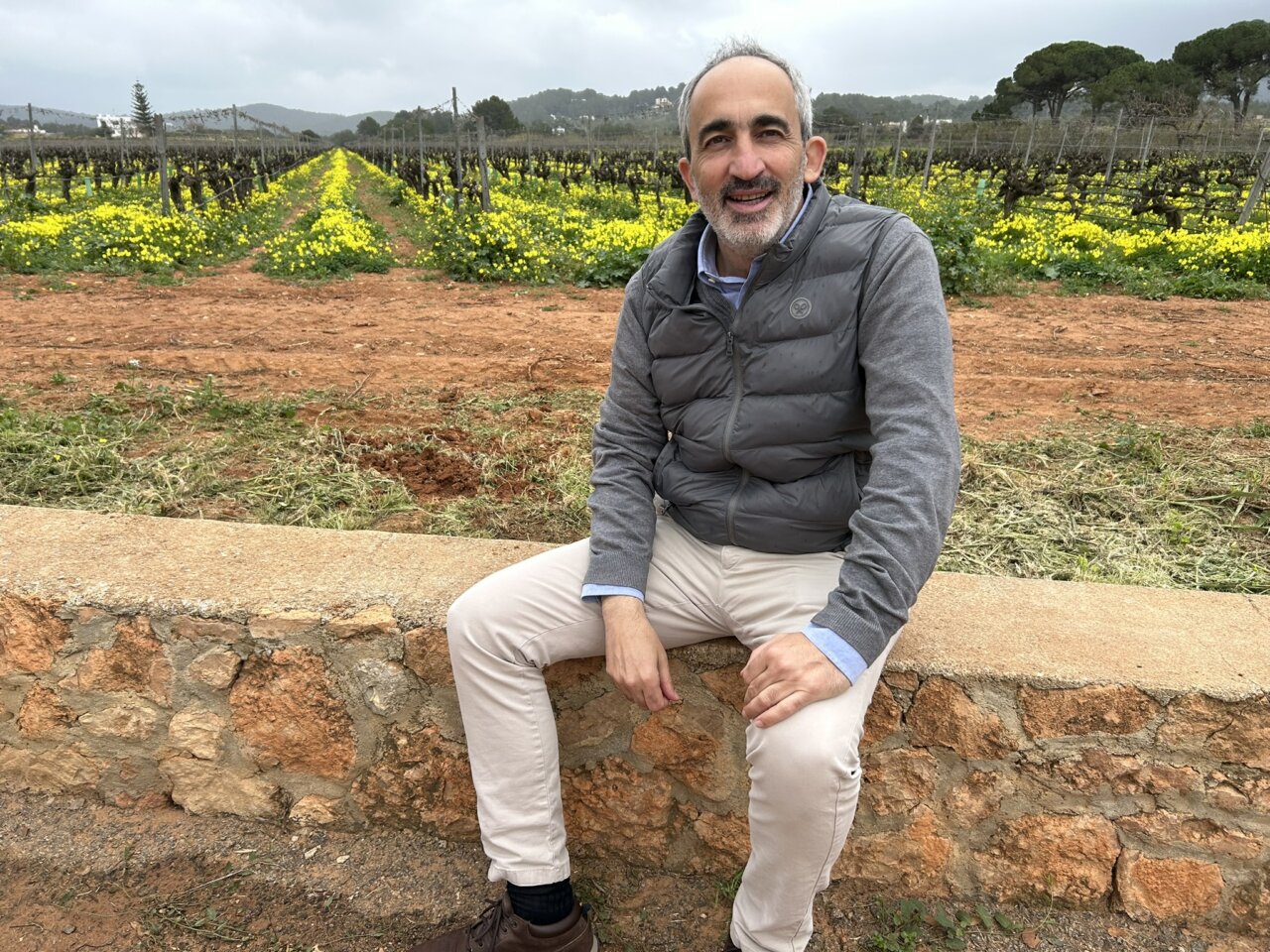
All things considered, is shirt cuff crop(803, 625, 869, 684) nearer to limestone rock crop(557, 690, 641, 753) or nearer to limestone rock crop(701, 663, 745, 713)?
limestone rock crop(701, 663, 745, 713)

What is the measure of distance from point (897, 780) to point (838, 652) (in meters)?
0.58

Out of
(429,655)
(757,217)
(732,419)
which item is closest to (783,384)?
(732,419)

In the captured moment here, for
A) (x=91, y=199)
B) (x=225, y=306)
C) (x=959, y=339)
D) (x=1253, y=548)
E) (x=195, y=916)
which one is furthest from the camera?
(x=91, y=199)

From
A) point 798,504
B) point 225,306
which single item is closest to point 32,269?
point 225,306

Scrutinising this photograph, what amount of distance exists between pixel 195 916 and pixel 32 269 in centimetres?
954

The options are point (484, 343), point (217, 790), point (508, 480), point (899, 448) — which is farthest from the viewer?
point (484, 343)

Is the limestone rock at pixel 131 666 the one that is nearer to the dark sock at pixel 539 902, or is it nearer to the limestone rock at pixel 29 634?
the limestone rock at pixel 29 634

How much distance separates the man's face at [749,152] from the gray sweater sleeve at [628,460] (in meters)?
0.27

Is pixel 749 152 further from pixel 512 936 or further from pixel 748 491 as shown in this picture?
pixel 512 936

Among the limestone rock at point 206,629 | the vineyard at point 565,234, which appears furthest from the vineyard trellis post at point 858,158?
the limestone rock at point 206,629

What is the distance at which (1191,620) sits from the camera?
6.22 ft

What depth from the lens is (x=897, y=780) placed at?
1849mm

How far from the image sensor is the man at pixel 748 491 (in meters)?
1.54

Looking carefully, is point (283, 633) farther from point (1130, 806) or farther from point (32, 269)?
point (32, 269)
